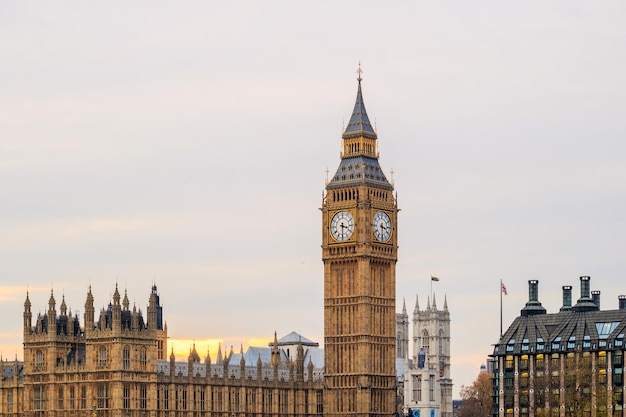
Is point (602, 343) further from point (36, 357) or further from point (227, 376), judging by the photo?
point (36, 357)

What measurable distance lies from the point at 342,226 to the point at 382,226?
4710mm

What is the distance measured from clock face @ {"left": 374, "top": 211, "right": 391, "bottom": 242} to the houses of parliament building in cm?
12

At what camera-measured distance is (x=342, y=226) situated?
185125mm

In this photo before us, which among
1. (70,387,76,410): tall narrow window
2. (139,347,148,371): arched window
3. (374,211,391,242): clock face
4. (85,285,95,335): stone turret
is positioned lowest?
(70,387,76,410): tall narrow window

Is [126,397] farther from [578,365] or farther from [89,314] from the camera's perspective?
[578,365]

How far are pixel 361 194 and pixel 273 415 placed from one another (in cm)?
2709

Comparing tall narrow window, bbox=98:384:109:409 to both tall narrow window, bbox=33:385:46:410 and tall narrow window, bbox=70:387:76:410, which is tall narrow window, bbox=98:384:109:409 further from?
tall narrow window, bbox=33:385:46:410

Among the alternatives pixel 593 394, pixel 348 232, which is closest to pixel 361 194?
pixel 348 232

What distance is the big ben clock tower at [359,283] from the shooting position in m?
182

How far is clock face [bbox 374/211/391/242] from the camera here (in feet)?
607

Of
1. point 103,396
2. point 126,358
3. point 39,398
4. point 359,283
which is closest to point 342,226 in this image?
point 359,283

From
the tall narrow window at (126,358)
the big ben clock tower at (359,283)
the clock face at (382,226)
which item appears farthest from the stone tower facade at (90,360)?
the clock face at (382,226)

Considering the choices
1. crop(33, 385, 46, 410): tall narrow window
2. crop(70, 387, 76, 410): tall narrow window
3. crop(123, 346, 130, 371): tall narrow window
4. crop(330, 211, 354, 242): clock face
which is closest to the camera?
crop(123, 346, 130, 371): tall narrow window

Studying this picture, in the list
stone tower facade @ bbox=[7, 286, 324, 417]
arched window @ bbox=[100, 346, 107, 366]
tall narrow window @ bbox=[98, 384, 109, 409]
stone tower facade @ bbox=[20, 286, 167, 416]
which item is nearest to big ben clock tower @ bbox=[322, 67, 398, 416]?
stone tower facade @ bbox=[7, 286, 324, 417]
